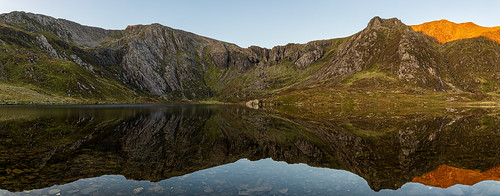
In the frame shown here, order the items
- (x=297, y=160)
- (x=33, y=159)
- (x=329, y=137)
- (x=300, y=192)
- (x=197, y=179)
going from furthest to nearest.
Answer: (x=329, y=137) → (x=297, y=160) → (x=33, y=159) → (x=197, y=179) → (x=300, y=192)

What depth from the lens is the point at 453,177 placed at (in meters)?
19.5

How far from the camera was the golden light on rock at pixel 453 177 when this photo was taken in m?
18.5

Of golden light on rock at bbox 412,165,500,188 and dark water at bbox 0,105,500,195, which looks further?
golden light on rock at bbox 412,165,500,188

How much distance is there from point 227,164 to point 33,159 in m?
17.9

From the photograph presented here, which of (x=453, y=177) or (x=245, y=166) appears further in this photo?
(x=245, y=166)

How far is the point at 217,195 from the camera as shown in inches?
613

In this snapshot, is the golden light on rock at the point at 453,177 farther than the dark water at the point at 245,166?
Yes

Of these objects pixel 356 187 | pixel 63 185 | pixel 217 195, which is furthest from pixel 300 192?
pixel 63 185

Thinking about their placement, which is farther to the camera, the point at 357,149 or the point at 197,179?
the point at 357,149

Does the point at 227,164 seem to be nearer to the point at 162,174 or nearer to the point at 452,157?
the point at 162,174

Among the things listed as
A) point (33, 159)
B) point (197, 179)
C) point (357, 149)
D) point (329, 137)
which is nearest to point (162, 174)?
point (197, 179)

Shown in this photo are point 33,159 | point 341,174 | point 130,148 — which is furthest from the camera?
point 130,148

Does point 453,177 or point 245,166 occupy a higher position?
point 453,177

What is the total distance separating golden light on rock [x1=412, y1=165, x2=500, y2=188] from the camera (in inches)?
727
